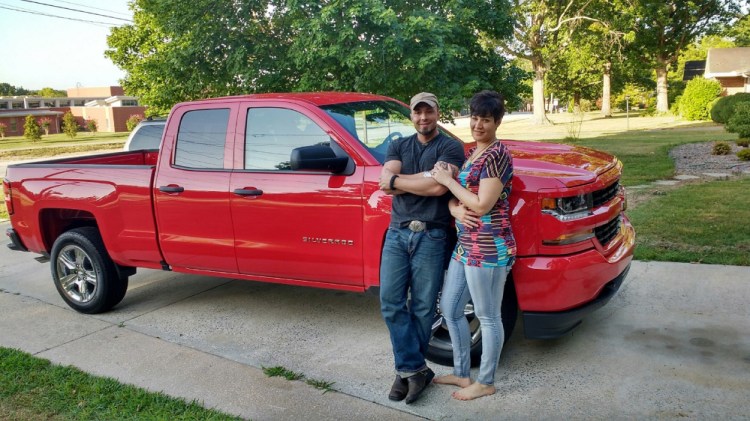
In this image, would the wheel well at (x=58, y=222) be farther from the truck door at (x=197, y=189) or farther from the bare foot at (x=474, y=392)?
the bare foot at (x=474, y=392)

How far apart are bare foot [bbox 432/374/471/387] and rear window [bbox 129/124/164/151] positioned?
23.7 feet

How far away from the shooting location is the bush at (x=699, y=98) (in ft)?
112

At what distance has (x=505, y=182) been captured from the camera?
3361mm

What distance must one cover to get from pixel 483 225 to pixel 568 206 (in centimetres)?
68

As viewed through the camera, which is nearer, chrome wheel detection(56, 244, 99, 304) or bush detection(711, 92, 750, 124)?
chrome wheel detection(56, 244, 99, 304)

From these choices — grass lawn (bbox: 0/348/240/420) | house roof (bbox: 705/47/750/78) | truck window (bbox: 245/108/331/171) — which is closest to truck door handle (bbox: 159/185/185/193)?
truck window (bbox: 245/108/331/171)

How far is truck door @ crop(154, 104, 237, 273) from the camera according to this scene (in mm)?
4906

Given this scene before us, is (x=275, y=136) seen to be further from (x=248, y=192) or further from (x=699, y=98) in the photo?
(x=699, y=98)

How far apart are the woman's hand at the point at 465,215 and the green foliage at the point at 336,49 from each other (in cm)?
622

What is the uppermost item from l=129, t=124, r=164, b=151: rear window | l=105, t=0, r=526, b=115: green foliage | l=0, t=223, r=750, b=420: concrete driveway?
l=105, t=0, r=526, b=115: green foliage

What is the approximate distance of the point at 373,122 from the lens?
482 cm

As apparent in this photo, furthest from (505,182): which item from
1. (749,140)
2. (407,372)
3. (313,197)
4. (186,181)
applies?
(749,140)

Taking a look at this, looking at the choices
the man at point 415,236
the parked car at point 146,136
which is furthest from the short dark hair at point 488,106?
the parked car at point 146,136

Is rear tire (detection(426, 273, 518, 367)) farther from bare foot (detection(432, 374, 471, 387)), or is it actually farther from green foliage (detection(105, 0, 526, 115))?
green foliage (detection(105, 0, 526, 115))
